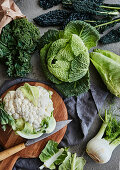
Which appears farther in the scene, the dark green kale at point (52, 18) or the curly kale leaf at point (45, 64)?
Result: the dark green kale at point (52, 18)

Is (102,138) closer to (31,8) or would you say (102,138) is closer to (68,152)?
(68,152)

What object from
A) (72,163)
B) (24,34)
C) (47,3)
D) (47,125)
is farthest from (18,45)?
(72,163)

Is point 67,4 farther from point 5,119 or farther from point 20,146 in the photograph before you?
point 20,146

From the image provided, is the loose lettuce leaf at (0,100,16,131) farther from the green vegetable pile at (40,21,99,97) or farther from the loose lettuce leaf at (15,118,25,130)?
the green vegetable pile at (40,21,99,97)

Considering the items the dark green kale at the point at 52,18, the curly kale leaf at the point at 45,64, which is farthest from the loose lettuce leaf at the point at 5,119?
the dark green kale at the point at 52,18

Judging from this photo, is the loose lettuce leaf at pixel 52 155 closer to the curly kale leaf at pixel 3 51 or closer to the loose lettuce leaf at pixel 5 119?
the loose lettuce leaf at pixel 5 119

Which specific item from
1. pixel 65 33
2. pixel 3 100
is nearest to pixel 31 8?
pixel 65 33
